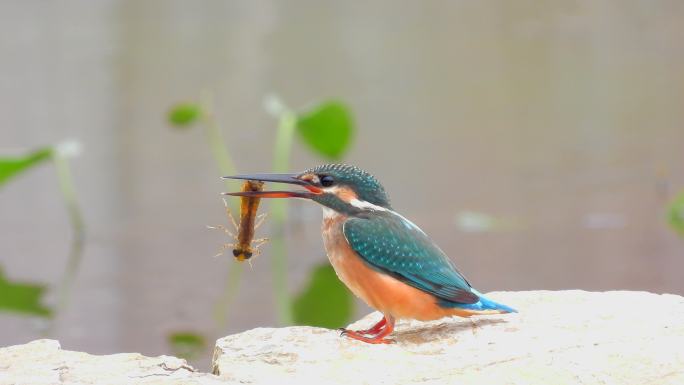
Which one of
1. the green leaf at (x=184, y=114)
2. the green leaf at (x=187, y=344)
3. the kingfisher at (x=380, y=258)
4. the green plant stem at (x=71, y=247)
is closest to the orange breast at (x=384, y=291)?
the kingfisher at (x=380, y=258)

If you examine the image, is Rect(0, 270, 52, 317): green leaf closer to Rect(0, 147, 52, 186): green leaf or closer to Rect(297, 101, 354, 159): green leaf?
Rect(0, 147, 52, 186): green leaf

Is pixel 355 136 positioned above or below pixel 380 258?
above

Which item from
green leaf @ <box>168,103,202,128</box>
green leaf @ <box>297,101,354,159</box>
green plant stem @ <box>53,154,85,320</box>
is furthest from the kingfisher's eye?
green leaf @ <box>168,103,202,128</box>

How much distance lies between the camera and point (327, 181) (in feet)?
10.3

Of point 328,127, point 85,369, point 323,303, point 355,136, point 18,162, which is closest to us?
point 85,369

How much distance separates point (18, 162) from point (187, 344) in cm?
187

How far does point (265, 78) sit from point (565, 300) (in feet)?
27.8

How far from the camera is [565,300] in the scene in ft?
11.0

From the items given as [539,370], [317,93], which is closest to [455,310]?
[539,370]

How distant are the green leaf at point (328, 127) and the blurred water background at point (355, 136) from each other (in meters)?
0.50

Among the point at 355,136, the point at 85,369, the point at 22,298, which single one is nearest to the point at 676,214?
the point at 355,136

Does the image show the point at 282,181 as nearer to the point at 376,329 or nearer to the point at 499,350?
the point at 376,329

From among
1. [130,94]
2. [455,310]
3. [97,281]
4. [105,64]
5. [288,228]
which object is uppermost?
[105,64]

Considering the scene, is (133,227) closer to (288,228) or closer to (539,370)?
(288,228)
